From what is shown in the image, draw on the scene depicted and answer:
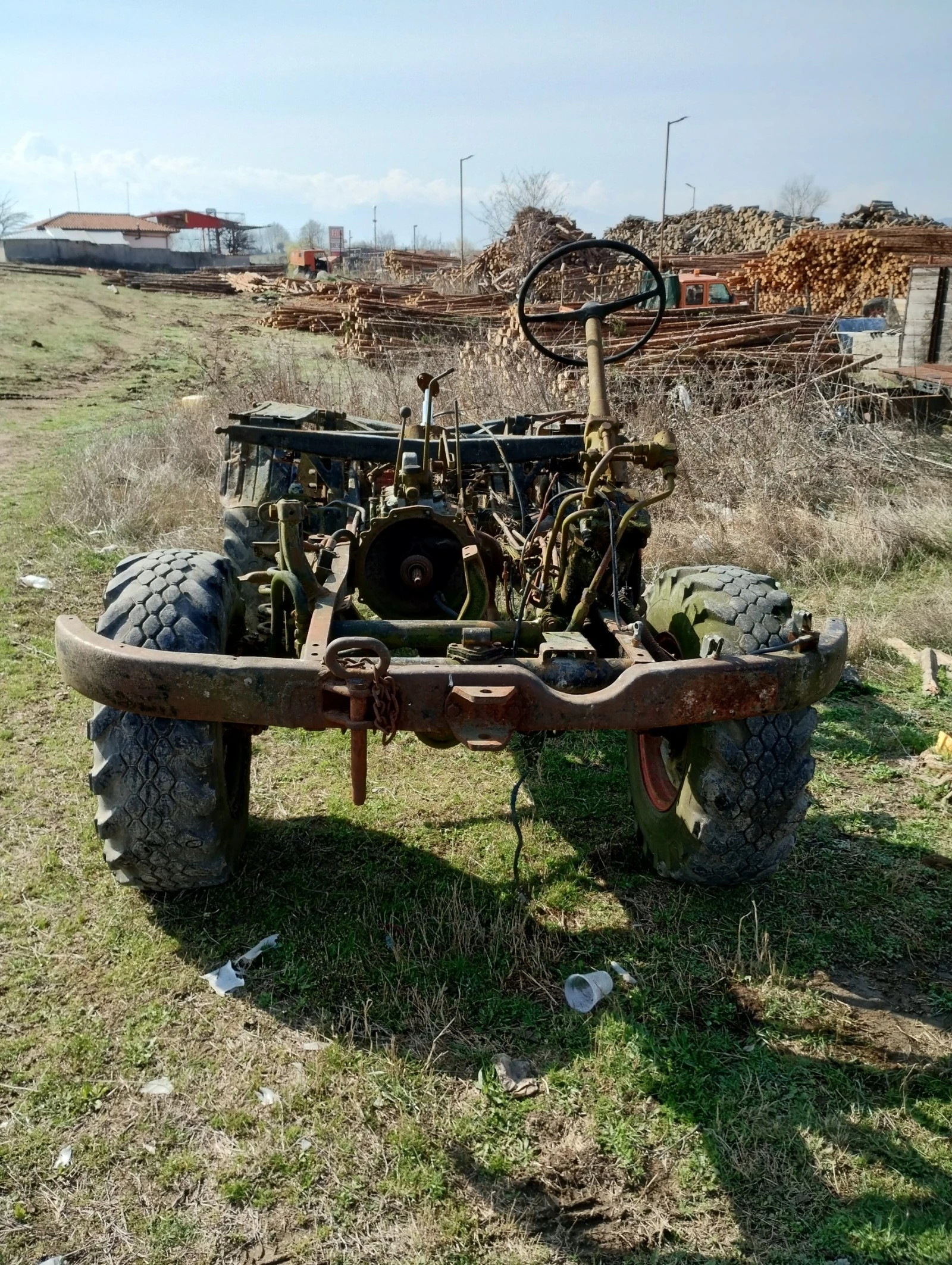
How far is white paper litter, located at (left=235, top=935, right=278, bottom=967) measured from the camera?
10.1ft

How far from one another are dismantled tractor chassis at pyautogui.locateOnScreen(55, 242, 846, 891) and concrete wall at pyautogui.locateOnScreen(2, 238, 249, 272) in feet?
129

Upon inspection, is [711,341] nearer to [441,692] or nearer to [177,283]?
[441,692]

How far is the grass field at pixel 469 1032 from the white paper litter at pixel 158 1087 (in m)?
0.02

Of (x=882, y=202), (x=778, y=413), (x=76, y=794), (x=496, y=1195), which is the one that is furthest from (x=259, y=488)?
(x=882, y=202)

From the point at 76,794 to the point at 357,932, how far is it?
1.55m

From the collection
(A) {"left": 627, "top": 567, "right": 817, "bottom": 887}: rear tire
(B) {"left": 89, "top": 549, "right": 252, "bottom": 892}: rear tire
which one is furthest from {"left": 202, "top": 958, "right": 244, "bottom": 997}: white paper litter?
(A) {"left": 627, "top": 567, "right": 817, "bottom": 887}: rear tire

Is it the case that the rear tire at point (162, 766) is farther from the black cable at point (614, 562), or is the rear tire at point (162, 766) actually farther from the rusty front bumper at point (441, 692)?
the black cable at point (614, 562)

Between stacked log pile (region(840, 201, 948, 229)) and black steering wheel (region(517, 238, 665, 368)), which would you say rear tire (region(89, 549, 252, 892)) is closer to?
black steering wheel (region(517, 238, 665, 368))

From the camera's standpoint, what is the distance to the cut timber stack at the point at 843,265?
56.1 feet

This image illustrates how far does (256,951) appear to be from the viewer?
3115 mm

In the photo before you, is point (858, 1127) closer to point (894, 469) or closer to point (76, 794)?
point (76, 794)

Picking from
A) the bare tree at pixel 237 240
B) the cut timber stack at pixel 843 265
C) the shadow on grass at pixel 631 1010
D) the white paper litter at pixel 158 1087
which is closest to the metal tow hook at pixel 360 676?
the shadow on grass at pixel 631 1010

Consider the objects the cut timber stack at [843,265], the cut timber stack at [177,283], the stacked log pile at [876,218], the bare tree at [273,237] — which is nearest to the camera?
the cut timber stack at [843,265]

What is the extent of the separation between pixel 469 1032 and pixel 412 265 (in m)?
29.8
